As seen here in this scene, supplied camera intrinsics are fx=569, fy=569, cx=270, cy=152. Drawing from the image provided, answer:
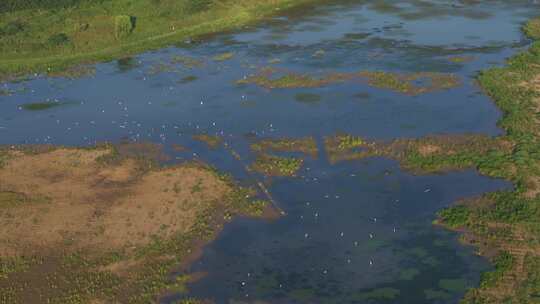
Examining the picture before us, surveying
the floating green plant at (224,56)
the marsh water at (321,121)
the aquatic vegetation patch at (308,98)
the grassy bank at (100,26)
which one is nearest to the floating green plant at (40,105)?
the marsh water at (321,121)

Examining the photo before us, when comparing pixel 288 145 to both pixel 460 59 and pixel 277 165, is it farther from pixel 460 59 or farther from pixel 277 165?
pixel 460 59

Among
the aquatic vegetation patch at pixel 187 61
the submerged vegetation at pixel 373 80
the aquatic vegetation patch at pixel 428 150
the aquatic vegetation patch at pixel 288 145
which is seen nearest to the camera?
the aquatic vegetation patch at pixel 428 150

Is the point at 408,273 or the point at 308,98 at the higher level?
the point at 308,98

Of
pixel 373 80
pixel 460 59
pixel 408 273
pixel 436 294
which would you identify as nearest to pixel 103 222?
pixel 408 273

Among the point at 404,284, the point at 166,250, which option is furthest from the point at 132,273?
the point at 404,284

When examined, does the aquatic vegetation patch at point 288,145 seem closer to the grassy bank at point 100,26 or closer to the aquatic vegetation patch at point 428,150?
the aquatic vegetation patch at point 428,150

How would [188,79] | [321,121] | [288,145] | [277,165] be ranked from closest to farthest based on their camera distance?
[277,165] < [288,145] < [321,121] < [188,79]
